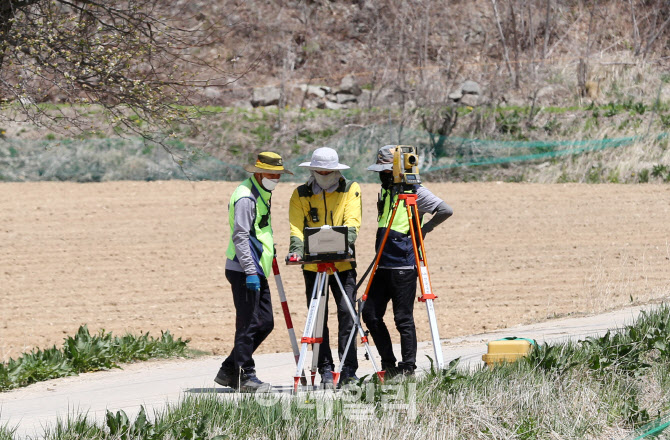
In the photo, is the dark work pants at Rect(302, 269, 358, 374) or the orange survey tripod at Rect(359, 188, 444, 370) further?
the dark work pants at Rect(302, 269, 358, 374)

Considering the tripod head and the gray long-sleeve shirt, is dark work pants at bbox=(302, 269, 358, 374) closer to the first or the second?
the gray long-sleeve shirt

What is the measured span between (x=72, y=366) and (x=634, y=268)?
9029mm

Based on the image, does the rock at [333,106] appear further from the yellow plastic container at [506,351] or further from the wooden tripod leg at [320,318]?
the wooden tripod leg at [320,318]

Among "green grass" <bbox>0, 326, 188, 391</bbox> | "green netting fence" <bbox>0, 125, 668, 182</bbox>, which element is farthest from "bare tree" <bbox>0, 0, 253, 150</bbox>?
"green netting fence" <bbox>0, 125, 668, 182</bbox>

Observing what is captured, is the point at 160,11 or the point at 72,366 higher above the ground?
the point at 160,11

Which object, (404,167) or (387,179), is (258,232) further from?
(404,167)

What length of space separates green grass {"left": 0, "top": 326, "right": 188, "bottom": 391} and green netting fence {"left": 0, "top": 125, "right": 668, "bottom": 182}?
46.3 feet

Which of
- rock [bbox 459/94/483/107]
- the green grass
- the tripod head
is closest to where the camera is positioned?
the tripod head

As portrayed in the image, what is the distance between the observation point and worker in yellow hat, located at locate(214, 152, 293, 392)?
7.41m

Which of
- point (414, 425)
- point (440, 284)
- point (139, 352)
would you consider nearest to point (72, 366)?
point (139, 352)

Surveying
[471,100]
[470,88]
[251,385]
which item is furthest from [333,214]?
[470,88]

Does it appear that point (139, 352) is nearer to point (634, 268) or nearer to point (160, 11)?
point (160, 11)

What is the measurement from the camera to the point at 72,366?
8.93 meters

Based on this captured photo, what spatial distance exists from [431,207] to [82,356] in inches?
150
